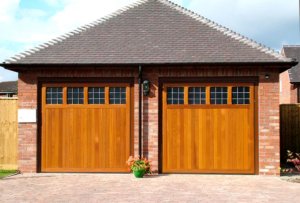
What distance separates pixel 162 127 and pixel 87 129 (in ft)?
7.66

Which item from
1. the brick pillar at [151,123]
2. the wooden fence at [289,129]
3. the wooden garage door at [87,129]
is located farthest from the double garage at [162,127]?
the wooden fence at [289,129]

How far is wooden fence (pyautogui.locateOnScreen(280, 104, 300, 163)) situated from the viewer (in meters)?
14.5

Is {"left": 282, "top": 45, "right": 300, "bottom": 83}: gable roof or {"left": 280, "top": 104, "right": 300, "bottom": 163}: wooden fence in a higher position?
{"left": 282, "top": 45, "right": 300, "bottom": 83}: gable roof

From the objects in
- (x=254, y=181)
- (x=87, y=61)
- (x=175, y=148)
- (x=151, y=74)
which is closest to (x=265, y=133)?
(x=254, y=181)

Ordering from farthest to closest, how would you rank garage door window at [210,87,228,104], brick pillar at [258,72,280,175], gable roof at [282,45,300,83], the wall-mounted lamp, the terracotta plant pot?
gable roof at [282,45,300,83], garage door window at [210,87,228,104], the wall-mounted lamp, brick pillar at [258,72,280,175], the terracotta plant pot

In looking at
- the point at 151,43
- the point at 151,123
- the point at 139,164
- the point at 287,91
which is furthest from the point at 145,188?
the point at 287,91

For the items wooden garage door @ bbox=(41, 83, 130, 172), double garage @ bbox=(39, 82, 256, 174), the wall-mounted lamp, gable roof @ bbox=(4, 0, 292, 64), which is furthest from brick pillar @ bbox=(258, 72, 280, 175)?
wooden garage door @ bbox=(41, 83, 130, 172)

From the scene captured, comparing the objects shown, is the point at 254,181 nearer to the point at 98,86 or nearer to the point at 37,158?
the point at 98,86

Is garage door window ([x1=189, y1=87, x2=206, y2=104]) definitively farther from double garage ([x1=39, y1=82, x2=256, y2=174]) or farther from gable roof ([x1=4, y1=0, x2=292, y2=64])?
gable roof ([x1=4, y1=0, x2=292, y2=64])

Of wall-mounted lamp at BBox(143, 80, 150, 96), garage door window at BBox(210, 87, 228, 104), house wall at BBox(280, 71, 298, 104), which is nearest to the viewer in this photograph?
wall-mounted lamp at BBox(143, 80, 150, 96)

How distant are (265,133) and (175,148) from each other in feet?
9.04

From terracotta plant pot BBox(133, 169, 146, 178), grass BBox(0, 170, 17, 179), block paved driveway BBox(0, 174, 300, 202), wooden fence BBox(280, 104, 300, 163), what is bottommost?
grass BBox(0, 170, 17, 179)

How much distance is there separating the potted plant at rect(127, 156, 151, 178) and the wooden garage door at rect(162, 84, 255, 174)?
79cm

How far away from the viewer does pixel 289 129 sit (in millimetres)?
14539
